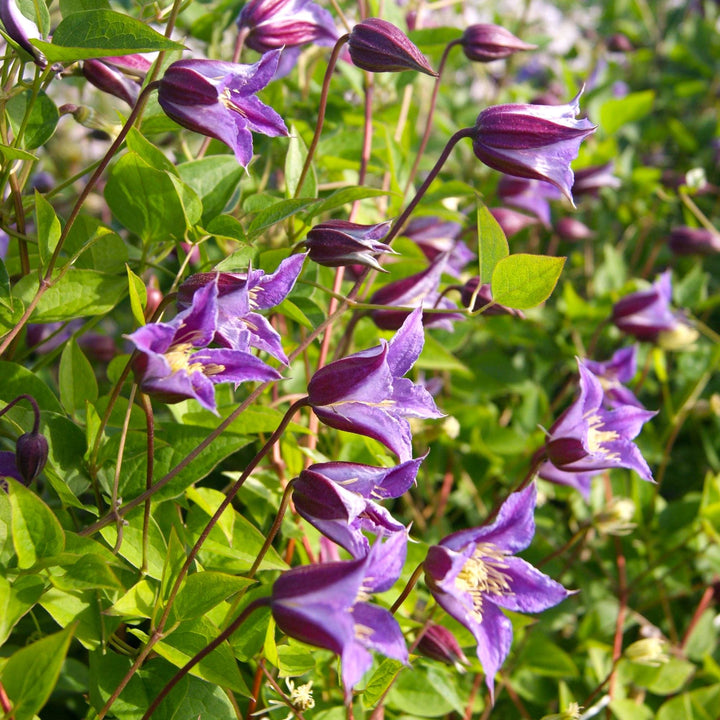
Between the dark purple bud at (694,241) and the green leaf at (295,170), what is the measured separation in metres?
0.80

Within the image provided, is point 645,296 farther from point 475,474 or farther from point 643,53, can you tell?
point 643,53

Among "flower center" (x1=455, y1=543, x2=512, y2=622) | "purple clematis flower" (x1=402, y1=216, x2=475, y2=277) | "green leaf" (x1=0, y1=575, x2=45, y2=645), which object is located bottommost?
"flower center" (x1=455, y1=543, x2=512, y2=622)

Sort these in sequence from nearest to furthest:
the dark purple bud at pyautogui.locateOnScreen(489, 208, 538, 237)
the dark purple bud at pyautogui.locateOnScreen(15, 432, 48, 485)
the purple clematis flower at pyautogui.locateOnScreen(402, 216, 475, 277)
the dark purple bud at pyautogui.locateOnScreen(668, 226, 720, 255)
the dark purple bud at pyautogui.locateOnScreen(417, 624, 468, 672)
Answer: the dark purple bud at pyautogui.locateOnScreen(15, 432, 48, 485) < the dark purple bud at pyautogui.locateOnScreen(417, 624, 468, 672) < the purple clematis flower at pyautogui.locateOnScreen(402, 216, 475, 277) < the dark purple bud at pyautogui.locateOnScreen(489, 208, 538, 237) < the dark purple bud at pyautogui.locateOnScreen(668, 226, 720, 255)

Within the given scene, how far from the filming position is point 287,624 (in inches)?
Result: 17.5

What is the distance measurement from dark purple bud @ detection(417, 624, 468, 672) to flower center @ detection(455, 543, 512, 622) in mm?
108

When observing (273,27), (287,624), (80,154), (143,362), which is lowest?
(80,154)

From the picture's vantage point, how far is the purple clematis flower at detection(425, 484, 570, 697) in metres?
0.50

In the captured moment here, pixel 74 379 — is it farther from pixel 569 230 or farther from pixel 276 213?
pixel 569 230

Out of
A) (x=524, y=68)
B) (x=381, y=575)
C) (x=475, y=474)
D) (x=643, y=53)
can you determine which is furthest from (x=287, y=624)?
(x=524, y=68)

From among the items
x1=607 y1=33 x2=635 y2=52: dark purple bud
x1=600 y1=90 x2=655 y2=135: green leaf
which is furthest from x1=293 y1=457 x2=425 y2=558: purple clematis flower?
x1=607 y1=33 x2=635 y2=52: dark purple bud

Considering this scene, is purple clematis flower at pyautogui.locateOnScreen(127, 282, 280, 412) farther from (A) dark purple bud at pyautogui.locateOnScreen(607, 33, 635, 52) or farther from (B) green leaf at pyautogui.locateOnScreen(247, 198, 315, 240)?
(A) dark purple bud at pyautogui.locateOnScreen(607, 33, 635, 52)

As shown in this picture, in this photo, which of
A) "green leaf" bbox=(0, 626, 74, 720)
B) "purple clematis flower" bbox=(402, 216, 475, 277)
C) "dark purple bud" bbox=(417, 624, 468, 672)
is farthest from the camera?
"purple clematis flower" bbox=(402, 216, 475, 277)

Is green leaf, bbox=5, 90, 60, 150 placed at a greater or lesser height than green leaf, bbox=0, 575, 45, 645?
greater

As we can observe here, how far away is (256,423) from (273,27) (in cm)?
37
